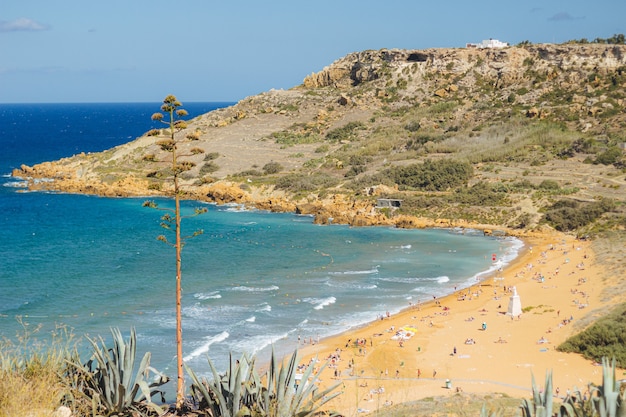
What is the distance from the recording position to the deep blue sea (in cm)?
3105

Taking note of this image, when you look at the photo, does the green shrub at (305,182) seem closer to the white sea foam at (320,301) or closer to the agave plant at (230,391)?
the white sea foam at (320,301)

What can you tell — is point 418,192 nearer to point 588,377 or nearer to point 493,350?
point 493,350

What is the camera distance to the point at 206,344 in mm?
28578

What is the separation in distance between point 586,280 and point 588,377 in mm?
14933

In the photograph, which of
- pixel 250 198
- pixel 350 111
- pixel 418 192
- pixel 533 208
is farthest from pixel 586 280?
pixel 350 111

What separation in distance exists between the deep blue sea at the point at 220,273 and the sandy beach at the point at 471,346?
6.18ft

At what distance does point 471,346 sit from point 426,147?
48334 mm

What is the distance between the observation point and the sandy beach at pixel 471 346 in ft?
77.9

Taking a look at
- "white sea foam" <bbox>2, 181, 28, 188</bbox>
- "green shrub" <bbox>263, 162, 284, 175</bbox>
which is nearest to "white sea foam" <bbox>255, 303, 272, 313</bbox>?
"green shrub" <bbox>263, 162, 284, 175</bbox>

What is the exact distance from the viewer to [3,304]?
34.4 meters

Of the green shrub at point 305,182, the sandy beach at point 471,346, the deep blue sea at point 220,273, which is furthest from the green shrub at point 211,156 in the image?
the sandy beach at point 471,346

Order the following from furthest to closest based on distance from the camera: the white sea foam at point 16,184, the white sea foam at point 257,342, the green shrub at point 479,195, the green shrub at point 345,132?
the green shrub at point 345,132
the white sea foam at point 16,184
the green shrub at point 479,195
the white sea foam at point 257,342

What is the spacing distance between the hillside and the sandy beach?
52.1 feet

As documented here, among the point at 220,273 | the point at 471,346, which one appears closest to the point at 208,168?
the point at 220,273
